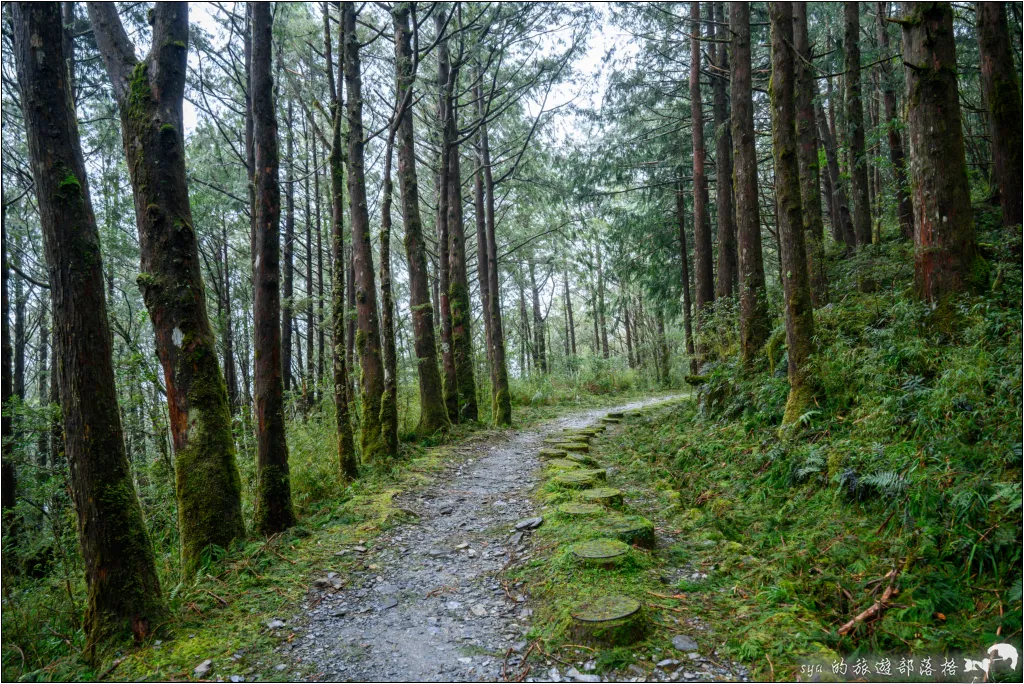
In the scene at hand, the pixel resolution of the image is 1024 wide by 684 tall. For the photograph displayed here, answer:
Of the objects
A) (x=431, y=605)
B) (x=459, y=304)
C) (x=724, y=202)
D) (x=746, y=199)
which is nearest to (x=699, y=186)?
(x=724, y=202)

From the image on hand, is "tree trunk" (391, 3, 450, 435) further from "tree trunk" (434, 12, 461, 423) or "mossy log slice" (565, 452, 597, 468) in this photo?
"mossy log slice" (565, 452, 597, 468)

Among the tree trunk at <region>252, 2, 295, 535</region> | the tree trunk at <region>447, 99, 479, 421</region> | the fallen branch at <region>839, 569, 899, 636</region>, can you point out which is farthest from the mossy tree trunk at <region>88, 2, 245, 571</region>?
the tree trunk at <region>447, 99, 479, 421</region>

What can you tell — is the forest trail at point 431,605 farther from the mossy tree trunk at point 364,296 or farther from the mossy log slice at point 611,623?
the mossy tree trunk at point 364,296

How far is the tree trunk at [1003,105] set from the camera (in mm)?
7836

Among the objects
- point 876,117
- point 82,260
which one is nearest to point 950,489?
point 82,260

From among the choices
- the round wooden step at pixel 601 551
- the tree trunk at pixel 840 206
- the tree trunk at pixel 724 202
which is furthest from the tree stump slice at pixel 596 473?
the tree trunk at pixel 840 206

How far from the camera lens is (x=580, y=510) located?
5215 mm

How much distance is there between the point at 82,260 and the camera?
362 cm

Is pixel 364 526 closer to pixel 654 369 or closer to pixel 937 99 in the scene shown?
pixel 937 99

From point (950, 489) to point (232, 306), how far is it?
66.5 feet

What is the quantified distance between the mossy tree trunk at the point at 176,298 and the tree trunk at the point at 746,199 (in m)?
7.37

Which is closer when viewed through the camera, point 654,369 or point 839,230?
point 839,230

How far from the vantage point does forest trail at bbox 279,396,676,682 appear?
10.6ft

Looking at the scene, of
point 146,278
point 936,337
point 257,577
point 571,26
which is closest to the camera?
point 257,577
